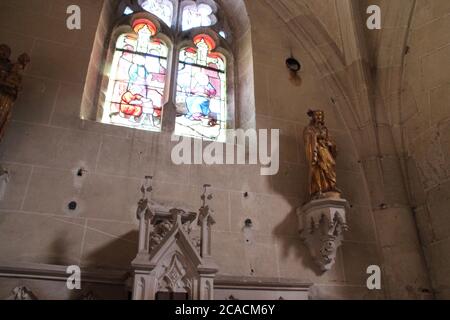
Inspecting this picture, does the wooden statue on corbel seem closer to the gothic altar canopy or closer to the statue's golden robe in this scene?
the statue's golden robe

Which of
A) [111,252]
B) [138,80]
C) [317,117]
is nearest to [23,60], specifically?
[138,80]

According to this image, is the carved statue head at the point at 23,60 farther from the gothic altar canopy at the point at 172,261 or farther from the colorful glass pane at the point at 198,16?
the colorful glass pane at the point at 198,16

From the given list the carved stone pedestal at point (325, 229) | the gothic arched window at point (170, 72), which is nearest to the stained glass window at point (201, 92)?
the gothic arched window at point (170, 72)

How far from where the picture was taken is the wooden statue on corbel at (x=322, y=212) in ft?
13.4

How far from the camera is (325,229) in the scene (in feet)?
13.4

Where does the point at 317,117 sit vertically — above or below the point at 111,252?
above

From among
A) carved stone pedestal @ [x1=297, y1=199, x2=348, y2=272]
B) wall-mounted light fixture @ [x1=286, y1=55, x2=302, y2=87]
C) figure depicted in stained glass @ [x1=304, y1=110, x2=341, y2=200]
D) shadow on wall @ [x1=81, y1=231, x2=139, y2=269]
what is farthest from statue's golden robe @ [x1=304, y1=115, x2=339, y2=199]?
shadow on wall @ [x1=81, y1=231, x2=139, y2=269]

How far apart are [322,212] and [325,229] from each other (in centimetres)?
17

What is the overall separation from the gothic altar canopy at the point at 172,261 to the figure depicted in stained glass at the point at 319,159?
1.39m

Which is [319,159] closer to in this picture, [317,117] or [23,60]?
[317,117]

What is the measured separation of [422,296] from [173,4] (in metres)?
4.82
